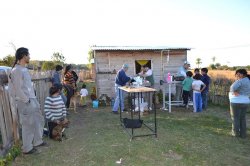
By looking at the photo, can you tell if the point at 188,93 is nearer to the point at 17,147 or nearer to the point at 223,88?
the point at 223,88

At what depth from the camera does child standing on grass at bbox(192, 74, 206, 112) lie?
9.41 meters

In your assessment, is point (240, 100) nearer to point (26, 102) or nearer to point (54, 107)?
point (54, 107)

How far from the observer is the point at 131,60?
12797 mm

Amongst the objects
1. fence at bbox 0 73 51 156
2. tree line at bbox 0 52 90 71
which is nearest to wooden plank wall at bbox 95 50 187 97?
tree line at bbox 0 52 90 71

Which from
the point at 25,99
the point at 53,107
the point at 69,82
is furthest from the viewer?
the point at 69,82

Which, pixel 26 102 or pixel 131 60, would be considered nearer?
pixel 26 102

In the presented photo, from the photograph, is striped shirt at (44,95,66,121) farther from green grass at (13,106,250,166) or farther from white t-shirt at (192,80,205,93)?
white t-shirt at (192,80,205,93)

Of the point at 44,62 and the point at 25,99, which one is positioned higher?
the point at 44,62

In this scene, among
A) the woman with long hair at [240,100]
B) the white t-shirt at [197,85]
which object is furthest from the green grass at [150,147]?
the white t-shirt at [197,85]

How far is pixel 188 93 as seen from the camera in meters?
10.2

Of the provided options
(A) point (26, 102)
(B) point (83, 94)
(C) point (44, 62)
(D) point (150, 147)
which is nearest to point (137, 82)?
(D) point (150, 147)

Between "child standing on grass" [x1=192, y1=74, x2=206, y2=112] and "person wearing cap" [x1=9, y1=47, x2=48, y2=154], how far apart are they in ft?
21.7

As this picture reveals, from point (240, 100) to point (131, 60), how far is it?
24.9 feet

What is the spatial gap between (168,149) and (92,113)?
16.3 ft
